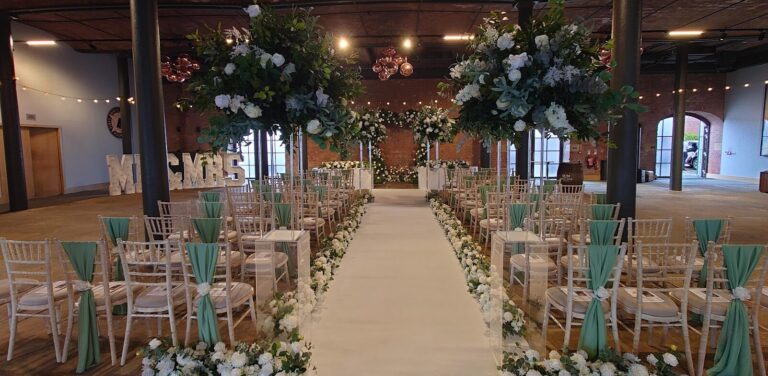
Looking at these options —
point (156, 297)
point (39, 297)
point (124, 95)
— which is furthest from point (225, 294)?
point (124, 95)

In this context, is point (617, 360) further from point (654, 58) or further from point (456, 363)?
point (654, 58)

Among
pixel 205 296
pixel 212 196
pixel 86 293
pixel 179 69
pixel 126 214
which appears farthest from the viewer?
pixel 179 69

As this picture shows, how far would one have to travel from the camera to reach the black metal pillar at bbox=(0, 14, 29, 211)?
1068 centimetres

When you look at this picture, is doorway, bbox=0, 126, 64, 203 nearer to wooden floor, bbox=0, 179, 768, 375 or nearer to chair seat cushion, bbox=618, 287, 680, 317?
wooden floor, bbox=0, 179, 768, 375

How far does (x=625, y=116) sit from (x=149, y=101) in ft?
21.6

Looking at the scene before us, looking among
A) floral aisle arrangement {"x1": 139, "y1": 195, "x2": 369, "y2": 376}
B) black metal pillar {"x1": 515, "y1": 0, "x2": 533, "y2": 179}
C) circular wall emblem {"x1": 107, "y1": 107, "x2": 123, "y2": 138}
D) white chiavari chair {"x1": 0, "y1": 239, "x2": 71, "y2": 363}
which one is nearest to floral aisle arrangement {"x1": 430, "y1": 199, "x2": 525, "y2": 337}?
floral aisle arrangement {"x1": 139, "y1": 195, "x2": 369, "y2": 376}

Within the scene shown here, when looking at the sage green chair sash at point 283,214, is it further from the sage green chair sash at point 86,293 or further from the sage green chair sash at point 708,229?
the sage green chair sash at point 708,229

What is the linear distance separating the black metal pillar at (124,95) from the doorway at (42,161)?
6.22 ft

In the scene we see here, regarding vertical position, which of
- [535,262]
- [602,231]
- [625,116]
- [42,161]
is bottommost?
[535,262]

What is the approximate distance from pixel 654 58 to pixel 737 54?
3.10m

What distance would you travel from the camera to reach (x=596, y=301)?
3.00 meters

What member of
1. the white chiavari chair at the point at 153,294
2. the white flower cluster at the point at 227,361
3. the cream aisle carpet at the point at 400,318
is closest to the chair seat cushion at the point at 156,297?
the white chiavari chair at the point at 153,294

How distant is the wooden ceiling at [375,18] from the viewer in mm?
9070

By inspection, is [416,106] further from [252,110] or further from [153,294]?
[153,294]
